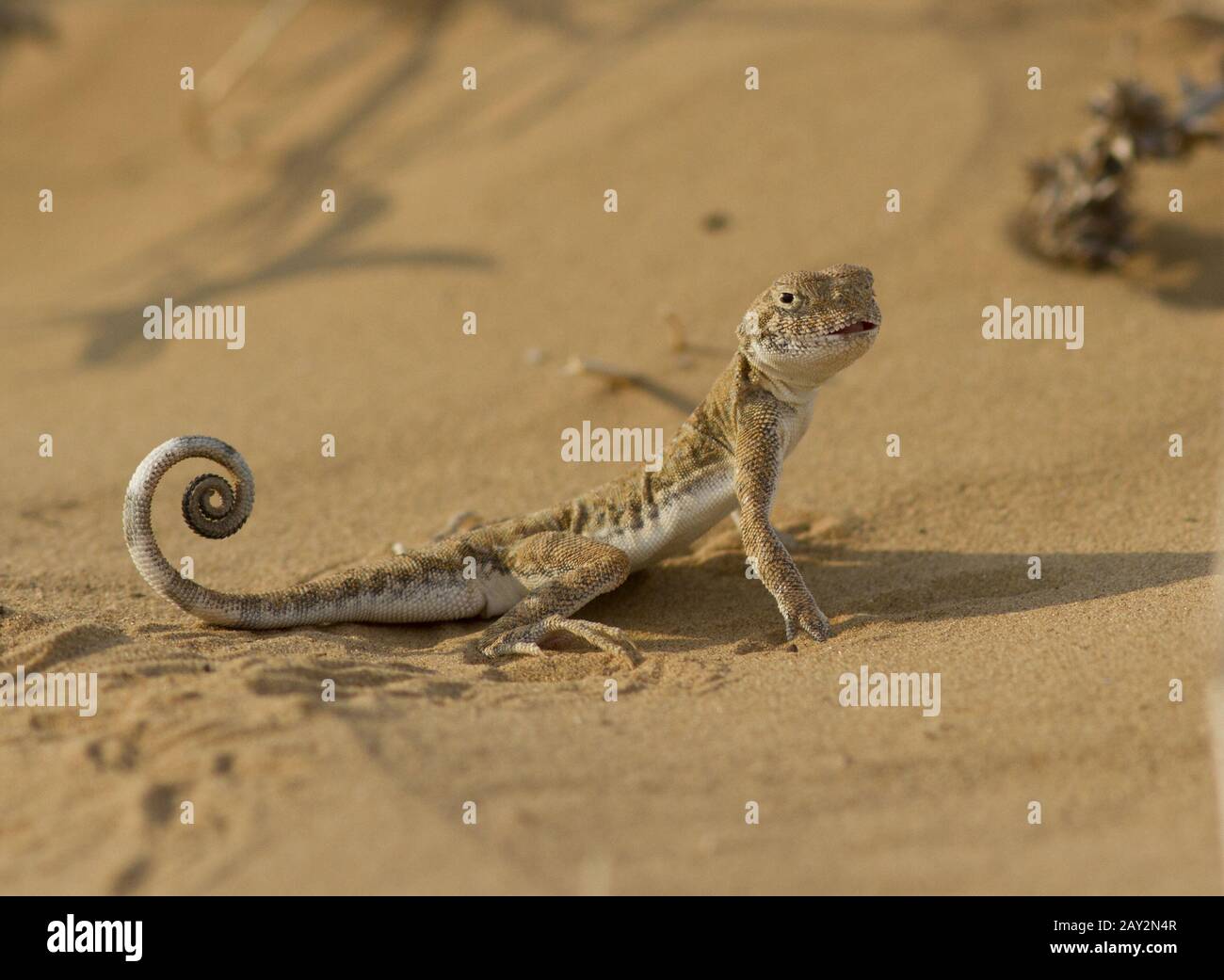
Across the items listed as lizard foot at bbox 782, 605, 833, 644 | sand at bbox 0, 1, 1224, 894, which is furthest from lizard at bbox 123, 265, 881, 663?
sand at bbox 0, 1, 1224, 894

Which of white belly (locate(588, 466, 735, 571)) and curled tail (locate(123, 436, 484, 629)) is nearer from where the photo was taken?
curled tail (locate(123, 436, 484, 629))

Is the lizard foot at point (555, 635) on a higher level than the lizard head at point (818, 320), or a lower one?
lower

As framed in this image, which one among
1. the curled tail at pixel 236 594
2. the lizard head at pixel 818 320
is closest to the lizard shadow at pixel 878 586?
the curled tail at pixel 236 594

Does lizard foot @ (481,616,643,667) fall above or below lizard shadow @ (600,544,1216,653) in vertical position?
below

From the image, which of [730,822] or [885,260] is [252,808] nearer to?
[730,822]

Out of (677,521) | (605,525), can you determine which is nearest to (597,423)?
(605,525)

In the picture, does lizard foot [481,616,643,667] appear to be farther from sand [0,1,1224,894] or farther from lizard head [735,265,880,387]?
lizard head [735,265,880,387]

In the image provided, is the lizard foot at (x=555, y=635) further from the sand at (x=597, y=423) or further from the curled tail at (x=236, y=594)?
the curled tail at (x=236, y=594)
